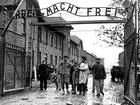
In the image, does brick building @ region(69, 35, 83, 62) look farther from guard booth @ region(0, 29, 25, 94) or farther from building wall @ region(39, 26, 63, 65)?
guard booth @ region(0, 29, 25, 94)

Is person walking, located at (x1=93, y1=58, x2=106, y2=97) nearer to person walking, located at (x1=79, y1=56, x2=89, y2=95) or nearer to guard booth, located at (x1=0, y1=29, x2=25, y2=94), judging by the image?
person walking, located at (x1=79, y1=56, x2=89, y2=95)

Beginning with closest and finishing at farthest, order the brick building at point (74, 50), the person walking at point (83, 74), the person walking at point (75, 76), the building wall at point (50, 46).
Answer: the person walking at point (83, 74)
the person walking at point (75, 76)
the building wall at point (50, 46)
the brick building at point (74, 50)

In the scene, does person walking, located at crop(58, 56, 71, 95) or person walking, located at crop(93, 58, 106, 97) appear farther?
person walking, located at crop(58, 56, 71, 95)

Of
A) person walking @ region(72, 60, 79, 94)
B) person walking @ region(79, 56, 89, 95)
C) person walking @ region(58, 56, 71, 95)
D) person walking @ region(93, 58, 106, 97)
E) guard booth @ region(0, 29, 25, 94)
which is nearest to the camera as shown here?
guard booth @ region(0, 29, 25, 94)

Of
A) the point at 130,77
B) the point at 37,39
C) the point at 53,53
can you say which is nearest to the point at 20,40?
the point at 130,77

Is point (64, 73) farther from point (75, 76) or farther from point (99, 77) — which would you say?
point (99, 77)

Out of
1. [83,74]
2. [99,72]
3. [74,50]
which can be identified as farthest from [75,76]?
[74,50]

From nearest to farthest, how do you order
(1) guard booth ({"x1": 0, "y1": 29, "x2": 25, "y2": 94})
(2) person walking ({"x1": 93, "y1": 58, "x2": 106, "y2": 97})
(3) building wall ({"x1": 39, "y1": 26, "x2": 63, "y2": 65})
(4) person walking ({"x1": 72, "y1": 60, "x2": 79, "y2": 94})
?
(1) guard booth ({"x1": 0, "y1": 29, "x2": 25, "y2": 94}) < (2) person walking ({"x1": 93, "y1": 58, "x2": 106, "y2": 97}) < (4) person walking ({"x1": 72, "y1": 60, "x2": 79, "y2": 94}) < (3) building wall ({"x1": 39, "y1": 26, "x2": 63, "y2": 65})

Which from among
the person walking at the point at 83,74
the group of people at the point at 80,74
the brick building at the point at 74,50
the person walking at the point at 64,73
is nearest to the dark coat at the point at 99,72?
the group of people at the point at 80,74

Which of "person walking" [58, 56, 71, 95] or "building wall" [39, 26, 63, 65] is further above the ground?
"building wall" [39, 26, 63, 65]

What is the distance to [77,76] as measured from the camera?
17594mm

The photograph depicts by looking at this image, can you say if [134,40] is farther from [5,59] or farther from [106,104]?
[5,59]

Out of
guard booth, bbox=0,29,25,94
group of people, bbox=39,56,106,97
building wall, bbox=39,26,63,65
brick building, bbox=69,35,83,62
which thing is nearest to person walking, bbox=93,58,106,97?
group of people, bbox=39,56,106,97

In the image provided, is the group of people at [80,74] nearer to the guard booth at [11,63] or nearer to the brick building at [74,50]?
the guard booth at [11,63]
